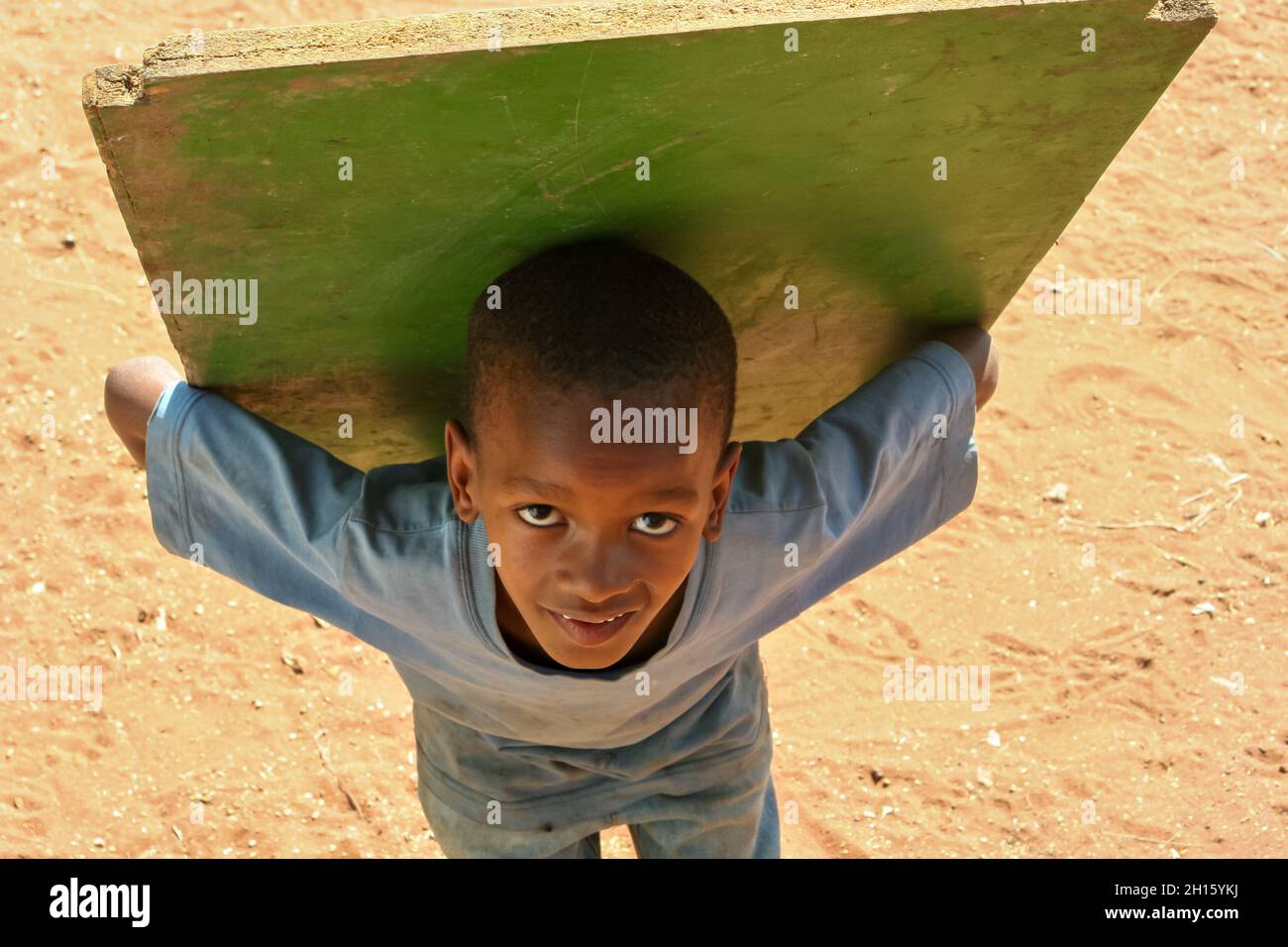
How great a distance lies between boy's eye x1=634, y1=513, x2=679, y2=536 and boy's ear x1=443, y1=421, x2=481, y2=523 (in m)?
0.27

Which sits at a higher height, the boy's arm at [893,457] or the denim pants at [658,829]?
the boy's arm at [893,457]

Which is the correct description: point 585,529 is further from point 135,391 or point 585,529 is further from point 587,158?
point 135,391

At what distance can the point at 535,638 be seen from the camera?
2.16 metres

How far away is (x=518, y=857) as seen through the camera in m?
2.62

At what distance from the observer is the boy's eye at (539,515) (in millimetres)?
1859

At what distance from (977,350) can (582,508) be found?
3.23ft

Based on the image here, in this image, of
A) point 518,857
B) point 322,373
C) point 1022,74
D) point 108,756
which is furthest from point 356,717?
point 1022,74

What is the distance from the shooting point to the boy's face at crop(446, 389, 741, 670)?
1.78m
